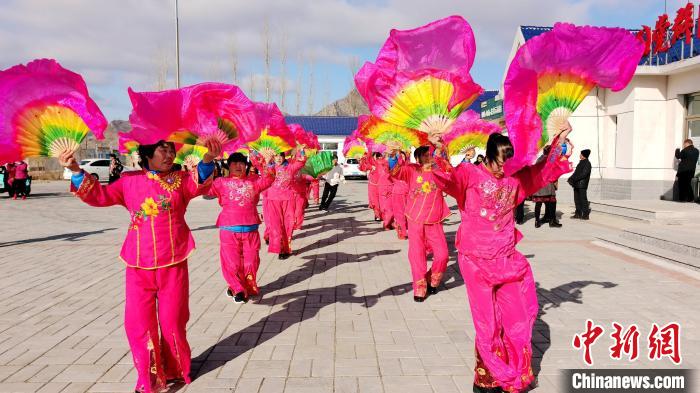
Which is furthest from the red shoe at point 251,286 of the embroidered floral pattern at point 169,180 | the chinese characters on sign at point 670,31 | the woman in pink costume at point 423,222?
the chinese characters on sign at point 670,31

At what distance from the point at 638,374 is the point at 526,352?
1.09m

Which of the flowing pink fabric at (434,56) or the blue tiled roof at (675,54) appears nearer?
the flowing pink fabric at (434,56)

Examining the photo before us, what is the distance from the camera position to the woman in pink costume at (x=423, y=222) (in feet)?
18.6

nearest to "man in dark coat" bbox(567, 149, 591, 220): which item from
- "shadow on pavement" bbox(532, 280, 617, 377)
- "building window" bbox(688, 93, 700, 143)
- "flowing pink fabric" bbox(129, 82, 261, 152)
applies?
"building window" bbox(688, 93, 700, 143)

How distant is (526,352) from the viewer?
11.0ft

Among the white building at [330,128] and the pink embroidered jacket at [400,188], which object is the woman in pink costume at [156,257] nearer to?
the pink embroidered jacket at [400,188]

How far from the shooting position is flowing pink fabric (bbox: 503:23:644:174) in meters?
3.16

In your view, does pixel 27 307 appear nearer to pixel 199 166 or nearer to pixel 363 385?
pixel 199 166

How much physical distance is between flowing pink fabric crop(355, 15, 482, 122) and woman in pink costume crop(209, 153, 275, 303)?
2.16 meters

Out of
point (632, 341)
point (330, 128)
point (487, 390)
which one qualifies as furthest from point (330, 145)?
point (487, 390)

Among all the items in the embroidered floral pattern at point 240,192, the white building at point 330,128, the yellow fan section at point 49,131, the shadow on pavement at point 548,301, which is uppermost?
the white building at point 330,128

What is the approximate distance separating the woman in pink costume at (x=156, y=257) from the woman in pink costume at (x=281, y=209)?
4535 millimetres

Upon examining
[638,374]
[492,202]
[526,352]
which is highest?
[492,202]

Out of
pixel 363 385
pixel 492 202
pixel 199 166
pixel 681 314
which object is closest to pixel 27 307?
pixel 199 166
